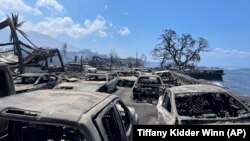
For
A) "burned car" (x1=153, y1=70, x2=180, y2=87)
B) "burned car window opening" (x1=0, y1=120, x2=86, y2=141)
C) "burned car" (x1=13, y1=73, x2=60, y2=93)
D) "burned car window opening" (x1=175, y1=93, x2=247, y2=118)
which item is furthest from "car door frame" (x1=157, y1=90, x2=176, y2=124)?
"burned car" (x1=153, y1=70, x2=180, y2=87)

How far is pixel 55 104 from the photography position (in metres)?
4.22

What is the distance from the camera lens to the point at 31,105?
4.16 metres

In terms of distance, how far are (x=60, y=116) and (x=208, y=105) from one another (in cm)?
770

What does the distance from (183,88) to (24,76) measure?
36.0 feet

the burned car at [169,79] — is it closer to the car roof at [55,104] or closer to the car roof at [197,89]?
the car roof at [197,89]

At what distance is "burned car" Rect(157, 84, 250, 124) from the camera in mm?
9766

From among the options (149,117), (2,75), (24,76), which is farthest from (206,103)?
(24,76)

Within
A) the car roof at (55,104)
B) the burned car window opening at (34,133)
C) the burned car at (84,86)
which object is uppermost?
the car roof at (55,104)

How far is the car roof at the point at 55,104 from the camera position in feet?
12.4

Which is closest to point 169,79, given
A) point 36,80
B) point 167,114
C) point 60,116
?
point 36,80

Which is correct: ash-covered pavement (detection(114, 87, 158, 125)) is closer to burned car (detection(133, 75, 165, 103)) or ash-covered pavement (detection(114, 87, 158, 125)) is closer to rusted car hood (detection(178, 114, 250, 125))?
burned car (detection(133, 75, 165, 103))

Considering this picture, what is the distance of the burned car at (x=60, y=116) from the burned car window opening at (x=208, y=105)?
15.9ft

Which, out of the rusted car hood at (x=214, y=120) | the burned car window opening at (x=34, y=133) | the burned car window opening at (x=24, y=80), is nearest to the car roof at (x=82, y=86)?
the burned car window opening at (x=24, y=80)

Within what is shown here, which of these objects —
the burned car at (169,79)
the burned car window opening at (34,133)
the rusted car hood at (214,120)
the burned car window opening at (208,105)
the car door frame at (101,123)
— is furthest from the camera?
the burned car at (169,79)
